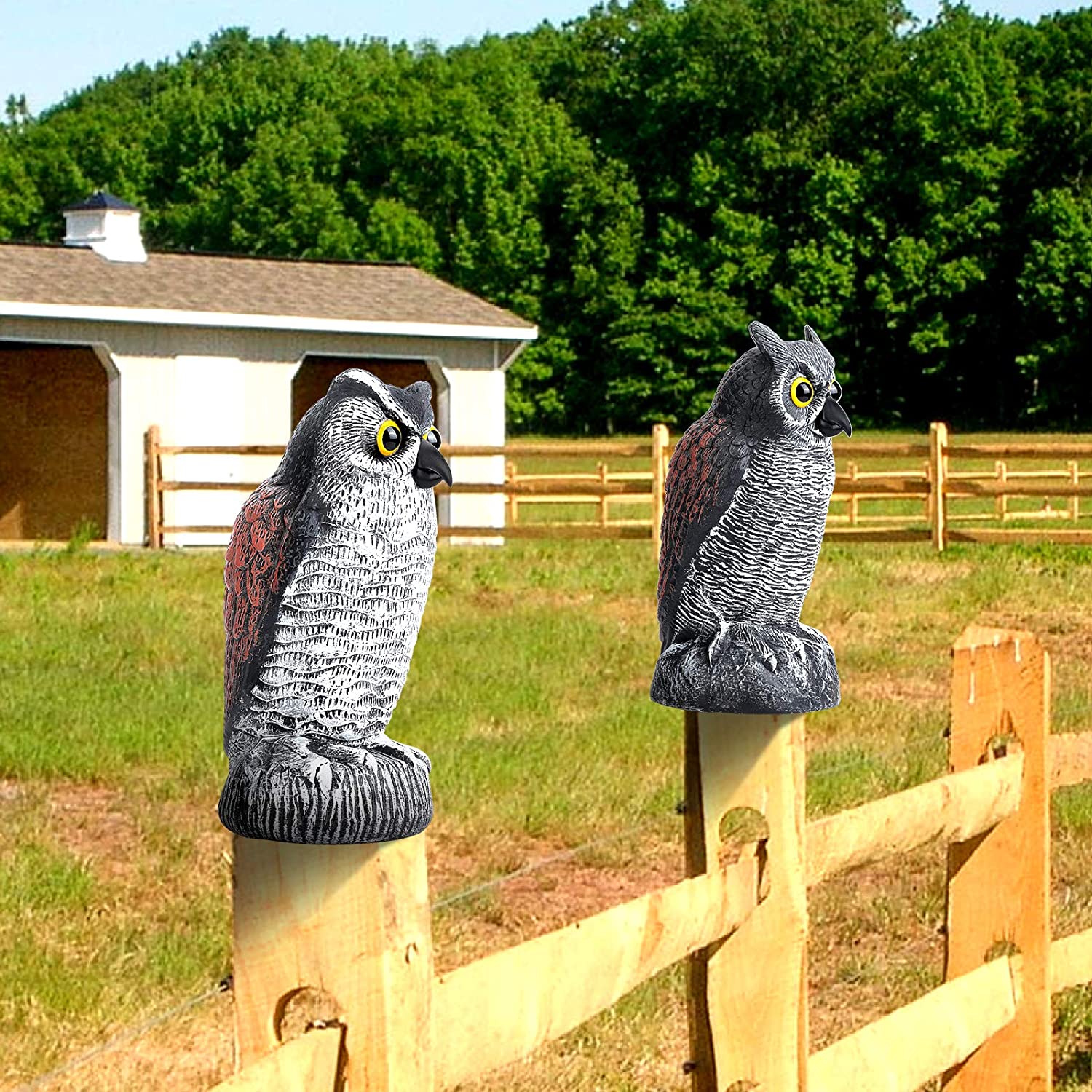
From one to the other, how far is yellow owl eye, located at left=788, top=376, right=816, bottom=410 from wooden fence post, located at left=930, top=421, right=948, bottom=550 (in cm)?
1441

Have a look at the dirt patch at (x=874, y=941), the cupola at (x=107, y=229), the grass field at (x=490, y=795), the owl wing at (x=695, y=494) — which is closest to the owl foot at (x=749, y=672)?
the owl wing at (x=695, y=494)

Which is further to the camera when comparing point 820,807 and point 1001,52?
point 1001,52

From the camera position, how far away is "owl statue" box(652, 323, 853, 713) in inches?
121

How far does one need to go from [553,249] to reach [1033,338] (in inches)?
539

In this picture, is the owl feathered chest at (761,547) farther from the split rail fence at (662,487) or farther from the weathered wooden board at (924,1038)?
the split rail fence at (662,487)

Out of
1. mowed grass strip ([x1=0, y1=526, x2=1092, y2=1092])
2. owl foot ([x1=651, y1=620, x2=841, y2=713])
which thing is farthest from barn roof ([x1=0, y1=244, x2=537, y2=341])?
owl foot ([x1=651, y1=620, x2=841, y2=713])

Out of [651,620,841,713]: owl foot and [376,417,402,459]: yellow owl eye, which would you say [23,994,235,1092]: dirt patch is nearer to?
[651,620,841,713]: owl foot

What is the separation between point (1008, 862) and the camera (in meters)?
4.24

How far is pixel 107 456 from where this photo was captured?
20391 millimetres

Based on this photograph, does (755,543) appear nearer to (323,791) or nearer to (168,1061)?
(323,791)

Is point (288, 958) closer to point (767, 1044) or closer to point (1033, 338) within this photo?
point (767, 1044)

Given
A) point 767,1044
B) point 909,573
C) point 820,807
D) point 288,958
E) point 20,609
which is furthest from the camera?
point 909,573

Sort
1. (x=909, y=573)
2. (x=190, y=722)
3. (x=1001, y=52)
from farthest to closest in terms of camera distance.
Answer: (x=1001, y=52), (x=909, y=573), (x=190, y=722)

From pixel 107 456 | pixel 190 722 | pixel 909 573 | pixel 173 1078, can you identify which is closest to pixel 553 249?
A: pixel 107 456
